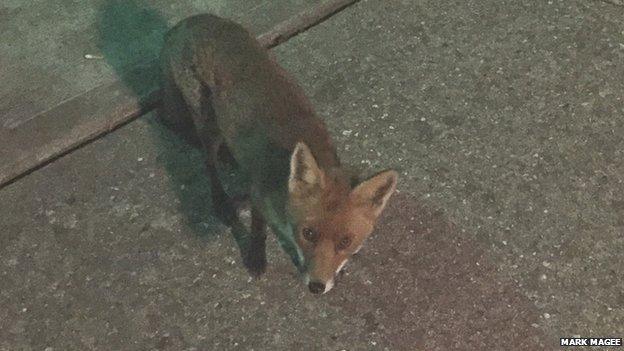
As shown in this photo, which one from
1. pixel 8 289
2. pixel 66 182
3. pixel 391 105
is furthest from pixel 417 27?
pixel 8 289

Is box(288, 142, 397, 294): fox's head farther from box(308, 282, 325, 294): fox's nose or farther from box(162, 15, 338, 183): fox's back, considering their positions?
box(162, 15, 338, 183): fox's back

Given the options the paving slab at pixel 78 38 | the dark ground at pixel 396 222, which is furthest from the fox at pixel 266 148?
the paving slab at pixel 78 38

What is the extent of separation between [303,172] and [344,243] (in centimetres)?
28

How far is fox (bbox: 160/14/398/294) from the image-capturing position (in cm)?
259

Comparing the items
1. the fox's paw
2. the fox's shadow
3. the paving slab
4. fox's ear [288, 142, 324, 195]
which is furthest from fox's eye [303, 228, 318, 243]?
the paving slab

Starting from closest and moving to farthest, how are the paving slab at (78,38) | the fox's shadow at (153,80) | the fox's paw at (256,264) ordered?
the fox's paw at (256,264) < the fox's shadow at (153,80) < the paving slab at (78,38)

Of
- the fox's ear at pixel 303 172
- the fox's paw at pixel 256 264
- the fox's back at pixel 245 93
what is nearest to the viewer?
the fox's ear at pixel 303 172

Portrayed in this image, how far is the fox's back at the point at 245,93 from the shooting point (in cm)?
299

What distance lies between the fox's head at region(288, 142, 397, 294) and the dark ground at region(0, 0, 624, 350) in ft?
1.90

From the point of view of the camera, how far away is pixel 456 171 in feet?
11.9

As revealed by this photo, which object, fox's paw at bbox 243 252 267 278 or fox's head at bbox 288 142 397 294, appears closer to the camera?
fox's head at bbox 288 142 397 294

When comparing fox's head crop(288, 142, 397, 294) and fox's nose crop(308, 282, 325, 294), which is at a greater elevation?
fox's head crop(288, 142, 397, 294)

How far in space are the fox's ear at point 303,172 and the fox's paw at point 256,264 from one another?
651 mm

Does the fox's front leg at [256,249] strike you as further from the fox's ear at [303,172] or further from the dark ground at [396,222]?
the fox's ear at [303,172]
